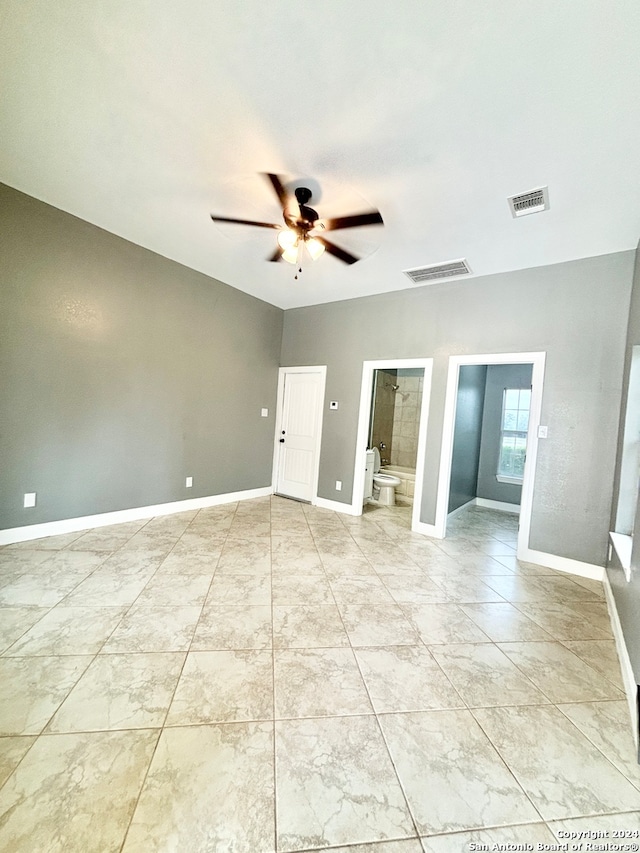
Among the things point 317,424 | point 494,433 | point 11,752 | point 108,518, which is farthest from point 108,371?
point 494,433

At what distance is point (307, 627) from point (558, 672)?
140 centimetres

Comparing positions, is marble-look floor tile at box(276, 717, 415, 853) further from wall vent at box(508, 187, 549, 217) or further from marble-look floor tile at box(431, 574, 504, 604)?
wall vent at box(508, 187, 549, 217)

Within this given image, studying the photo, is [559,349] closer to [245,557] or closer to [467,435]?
[467,435]

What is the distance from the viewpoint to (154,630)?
5.98ft

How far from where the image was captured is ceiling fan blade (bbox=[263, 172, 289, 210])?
1944mm

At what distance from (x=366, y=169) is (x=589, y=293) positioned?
7.86 feet

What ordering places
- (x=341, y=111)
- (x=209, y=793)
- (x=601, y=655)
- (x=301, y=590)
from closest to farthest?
(x=209, y=793), (x=341, y=111), (x=601, y=655), (x=301, y=590)

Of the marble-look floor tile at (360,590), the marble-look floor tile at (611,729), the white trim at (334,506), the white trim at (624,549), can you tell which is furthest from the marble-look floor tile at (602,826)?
Result: the white trim at (334,506)

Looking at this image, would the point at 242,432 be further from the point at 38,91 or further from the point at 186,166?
the point at 38,91

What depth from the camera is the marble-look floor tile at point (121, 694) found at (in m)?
1.27

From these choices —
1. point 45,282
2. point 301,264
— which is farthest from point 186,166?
point 45,282

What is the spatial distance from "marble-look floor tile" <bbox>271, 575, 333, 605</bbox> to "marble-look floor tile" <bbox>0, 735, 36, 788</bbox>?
128 cm

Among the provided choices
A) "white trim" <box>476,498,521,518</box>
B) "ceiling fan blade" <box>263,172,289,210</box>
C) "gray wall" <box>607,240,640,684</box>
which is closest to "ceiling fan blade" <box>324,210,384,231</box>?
"ceiling fan blade" <box>263,172,289,210</box>

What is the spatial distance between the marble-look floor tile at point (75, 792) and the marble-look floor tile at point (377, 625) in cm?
112
